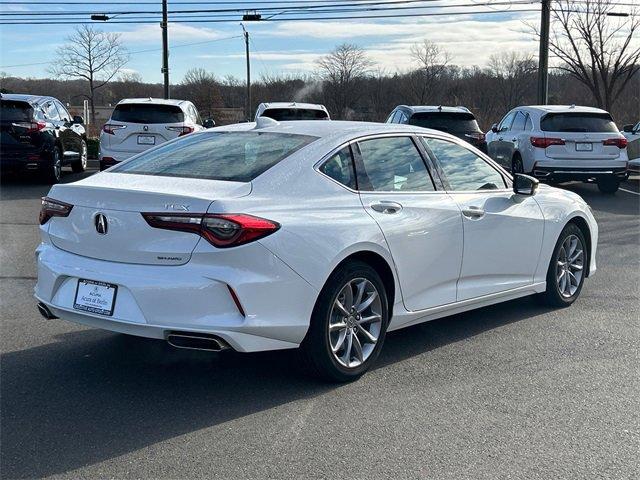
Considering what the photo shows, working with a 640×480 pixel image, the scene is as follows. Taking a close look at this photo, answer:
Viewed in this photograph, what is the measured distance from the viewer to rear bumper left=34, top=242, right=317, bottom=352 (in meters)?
4.04

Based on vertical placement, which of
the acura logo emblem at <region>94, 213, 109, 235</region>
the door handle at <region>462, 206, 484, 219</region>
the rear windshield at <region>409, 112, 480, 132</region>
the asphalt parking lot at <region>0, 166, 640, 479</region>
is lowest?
the asphalt parking lot at <region>0, 166, 640, 479</region>

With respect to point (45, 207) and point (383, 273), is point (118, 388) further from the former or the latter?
point (383, 273)

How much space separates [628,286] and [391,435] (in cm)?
458

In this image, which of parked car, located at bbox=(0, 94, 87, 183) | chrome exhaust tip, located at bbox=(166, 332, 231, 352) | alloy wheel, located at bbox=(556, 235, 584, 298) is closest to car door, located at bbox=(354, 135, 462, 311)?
chrome exhaust tip, located at bbox=(166, 332, 231, 352)

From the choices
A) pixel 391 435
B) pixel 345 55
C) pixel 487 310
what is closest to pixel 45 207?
pixel 391 435

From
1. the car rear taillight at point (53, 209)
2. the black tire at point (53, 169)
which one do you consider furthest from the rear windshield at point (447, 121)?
the car rear taillight at point (53, 209)

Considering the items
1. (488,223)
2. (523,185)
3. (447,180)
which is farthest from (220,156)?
(523,185)

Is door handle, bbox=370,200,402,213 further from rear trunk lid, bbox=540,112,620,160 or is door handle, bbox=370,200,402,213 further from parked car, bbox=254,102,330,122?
rear trunk lid, bbox=540,112,620,160

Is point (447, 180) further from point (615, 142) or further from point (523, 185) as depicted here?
point (615, 142)

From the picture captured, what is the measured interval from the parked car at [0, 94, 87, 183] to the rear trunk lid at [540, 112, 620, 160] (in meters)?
9.66

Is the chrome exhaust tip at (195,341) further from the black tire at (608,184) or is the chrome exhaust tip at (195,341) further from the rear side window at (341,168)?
the black tire at (608,184)

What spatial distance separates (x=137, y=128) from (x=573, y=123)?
853 cm

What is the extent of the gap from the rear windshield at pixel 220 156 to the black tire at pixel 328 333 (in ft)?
2.57

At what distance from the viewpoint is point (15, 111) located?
14.6 metres
